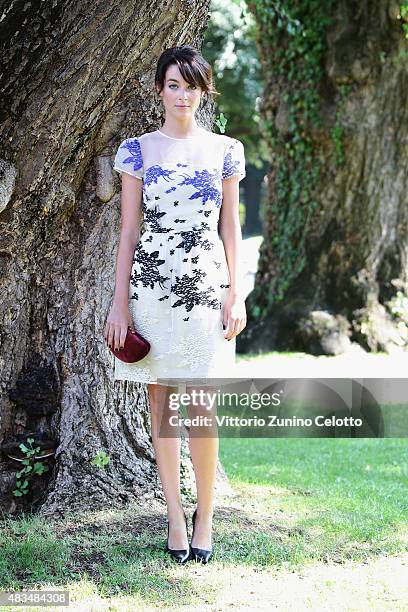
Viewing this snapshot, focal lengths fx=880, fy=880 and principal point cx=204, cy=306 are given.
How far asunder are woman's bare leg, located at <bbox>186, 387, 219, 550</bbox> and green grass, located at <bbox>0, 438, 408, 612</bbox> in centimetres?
11

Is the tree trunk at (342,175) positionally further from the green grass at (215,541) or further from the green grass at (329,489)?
the green grass at (215,541)

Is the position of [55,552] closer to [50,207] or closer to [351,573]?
[351,573]

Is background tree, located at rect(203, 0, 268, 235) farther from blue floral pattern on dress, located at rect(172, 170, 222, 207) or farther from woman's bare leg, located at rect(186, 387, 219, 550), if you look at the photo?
woman's bare leg, located at rect(186, 387, 219, 550)

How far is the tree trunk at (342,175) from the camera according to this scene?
8.20 m

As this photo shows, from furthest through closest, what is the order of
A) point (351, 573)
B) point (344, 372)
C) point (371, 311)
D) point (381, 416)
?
point (371, 311), point (344, 372), point (381, 416), point (351, 573)

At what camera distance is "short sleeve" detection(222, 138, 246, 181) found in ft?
11.1

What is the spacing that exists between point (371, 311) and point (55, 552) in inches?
212

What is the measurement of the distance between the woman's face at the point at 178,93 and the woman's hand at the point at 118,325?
0.77 m

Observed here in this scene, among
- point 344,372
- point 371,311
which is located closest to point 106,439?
point 344,372

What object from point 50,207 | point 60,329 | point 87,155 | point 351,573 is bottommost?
point 351,573

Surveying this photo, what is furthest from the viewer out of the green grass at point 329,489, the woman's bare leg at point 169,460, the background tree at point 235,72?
the background tree at point 235,72

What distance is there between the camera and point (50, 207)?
3814 millimetres

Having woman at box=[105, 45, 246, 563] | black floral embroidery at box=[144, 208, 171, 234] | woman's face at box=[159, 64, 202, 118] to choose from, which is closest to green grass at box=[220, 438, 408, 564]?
woman at box=[105, 45, 246, 563]

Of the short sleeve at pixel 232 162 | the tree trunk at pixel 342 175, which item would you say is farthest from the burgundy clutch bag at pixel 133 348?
the tree trunk at pixel 342 175
